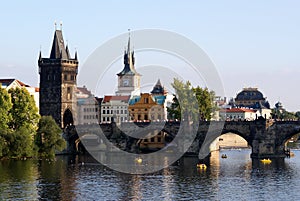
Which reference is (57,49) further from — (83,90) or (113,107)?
(83,90)

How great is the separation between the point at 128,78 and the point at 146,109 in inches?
942

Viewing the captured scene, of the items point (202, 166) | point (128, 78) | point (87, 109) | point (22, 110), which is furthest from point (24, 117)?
point (128, 78)

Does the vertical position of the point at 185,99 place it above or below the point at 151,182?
above

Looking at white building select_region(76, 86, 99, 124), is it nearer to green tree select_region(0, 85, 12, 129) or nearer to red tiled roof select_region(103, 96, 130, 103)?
red tiled roof select_region(103, 96, 130, 103)

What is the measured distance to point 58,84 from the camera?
450 feet

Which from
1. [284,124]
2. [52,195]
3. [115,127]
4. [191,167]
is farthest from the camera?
[115,127]

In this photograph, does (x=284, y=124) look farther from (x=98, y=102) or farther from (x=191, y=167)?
(x=98, y=102)

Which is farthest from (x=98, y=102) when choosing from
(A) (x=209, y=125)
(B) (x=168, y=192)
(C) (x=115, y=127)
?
(B) (x=168, y=192)

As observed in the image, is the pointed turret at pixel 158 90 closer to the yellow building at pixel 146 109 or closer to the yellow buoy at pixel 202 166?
the yellow building at pixel 146 109

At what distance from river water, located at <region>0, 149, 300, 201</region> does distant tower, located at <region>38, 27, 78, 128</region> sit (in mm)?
31954

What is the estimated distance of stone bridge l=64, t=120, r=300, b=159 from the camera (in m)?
115

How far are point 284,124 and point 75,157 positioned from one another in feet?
109

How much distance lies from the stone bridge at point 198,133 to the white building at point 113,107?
2194 cm

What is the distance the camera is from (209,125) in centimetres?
11944
